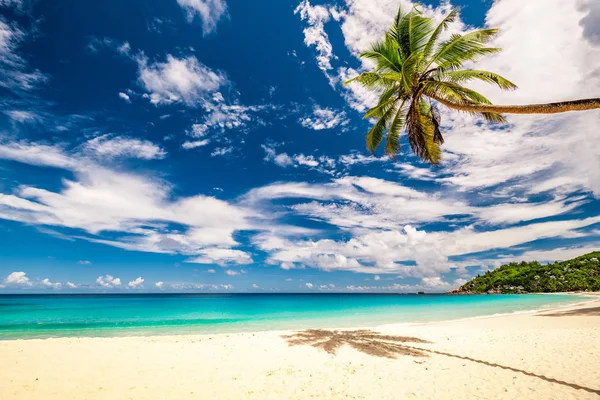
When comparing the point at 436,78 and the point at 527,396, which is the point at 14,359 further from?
the point at 436,78

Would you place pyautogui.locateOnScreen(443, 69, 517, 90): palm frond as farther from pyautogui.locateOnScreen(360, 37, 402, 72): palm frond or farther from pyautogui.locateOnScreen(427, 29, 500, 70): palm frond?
pyautogui.locateOnScreen(360, 37, 402, 72): palm frond

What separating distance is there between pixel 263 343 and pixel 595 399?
33.5ft

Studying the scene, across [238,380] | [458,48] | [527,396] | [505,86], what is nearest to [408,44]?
[458,48]

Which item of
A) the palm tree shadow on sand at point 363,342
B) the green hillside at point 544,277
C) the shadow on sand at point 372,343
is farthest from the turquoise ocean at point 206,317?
the green hillside at point 544,277

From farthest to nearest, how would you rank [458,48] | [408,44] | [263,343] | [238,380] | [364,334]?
[364,334] → [263,343] → [408,44] → [458,48] → [238,380]

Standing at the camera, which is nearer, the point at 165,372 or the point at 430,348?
the point at 165,372

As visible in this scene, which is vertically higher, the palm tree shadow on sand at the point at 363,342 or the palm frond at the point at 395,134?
the palm frond at the point at 395,134

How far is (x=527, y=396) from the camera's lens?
5.68 metres

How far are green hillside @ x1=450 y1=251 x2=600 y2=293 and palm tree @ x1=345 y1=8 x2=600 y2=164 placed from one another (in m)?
79.7

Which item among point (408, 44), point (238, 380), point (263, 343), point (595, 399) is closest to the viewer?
point (595, 399)

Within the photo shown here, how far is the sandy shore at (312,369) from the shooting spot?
20.1 ft

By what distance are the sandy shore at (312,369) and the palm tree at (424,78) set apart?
21.7ft

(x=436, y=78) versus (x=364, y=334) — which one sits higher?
(x=436, y=78)

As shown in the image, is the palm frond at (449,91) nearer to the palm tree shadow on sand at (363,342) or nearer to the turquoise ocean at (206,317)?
the palm tree shadow on sand at (363,342)
